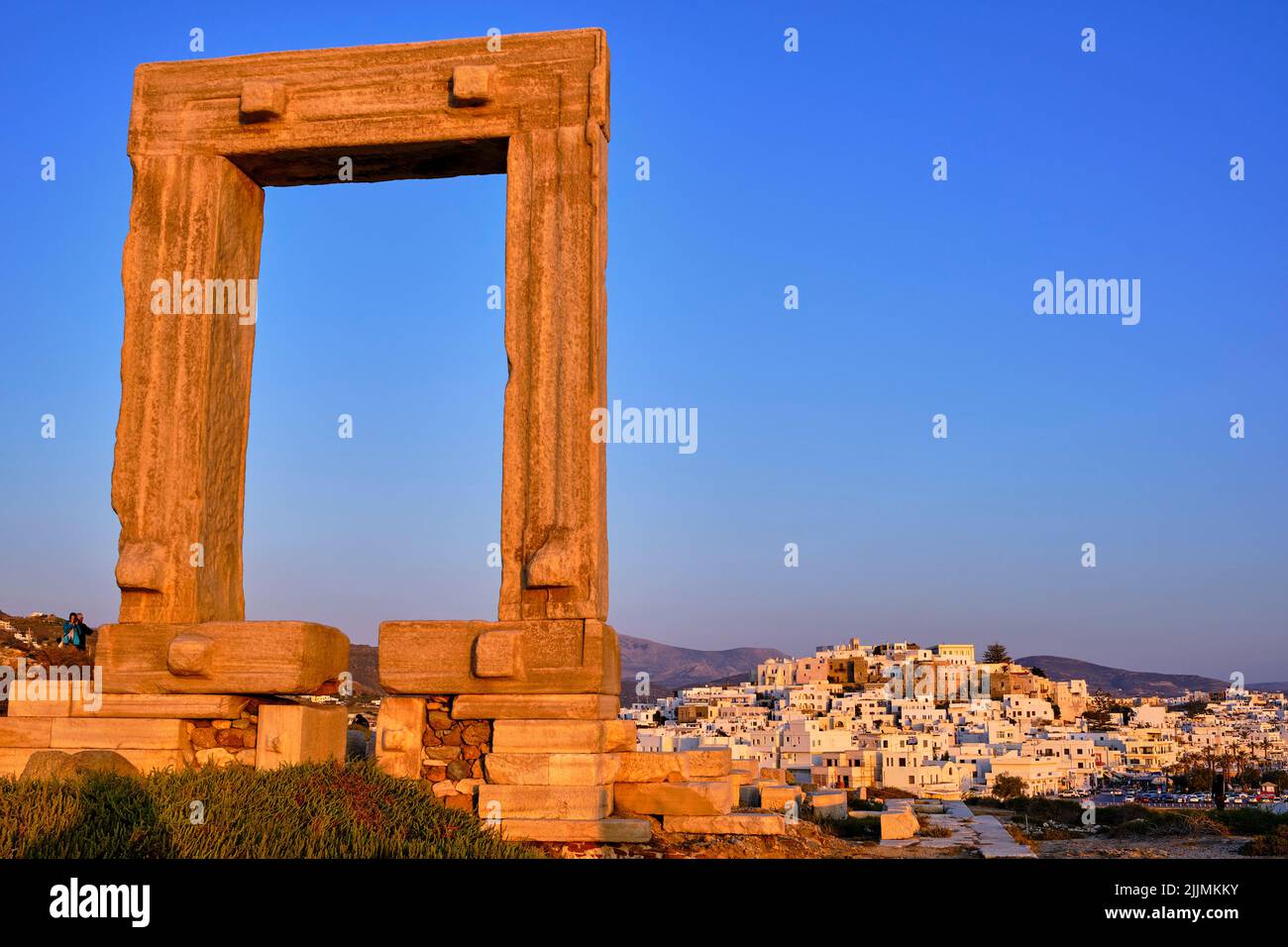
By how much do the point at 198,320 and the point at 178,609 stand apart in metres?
2.30

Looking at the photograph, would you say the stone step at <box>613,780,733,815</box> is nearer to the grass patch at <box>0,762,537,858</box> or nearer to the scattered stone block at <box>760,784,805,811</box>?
the grass patch at <box>0,762,537,858</box>

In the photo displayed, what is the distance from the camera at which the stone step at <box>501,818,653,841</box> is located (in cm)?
859

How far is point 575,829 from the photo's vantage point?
8609mm

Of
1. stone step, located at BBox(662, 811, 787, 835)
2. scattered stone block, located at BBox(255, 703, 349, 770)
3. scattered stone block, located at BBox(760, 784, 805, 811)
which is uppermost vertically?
scattered stone block, located at BBox(255, 703, 349, 770)

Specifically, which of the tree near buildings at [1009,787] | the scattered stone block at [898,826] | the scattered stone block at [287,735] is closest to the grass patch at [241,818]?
the scattered stone block at [287,735]

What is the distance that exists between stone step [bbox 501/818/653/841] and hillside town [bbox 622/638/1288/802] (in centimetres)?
483

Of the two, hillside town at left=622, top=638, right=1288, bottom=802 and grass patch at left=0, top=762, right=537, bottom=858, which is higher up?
grass patch at left=0, top=762, right=537, bottom=858

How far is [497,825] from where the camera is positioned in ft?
28.5

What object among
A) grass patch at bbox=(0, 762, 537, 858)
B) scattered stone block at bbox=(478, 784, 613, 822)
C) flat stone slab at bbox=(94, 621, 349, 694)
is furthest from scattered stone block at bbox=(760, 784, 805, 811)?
flat stone slab at bbox=(94, 621, 349, 694)

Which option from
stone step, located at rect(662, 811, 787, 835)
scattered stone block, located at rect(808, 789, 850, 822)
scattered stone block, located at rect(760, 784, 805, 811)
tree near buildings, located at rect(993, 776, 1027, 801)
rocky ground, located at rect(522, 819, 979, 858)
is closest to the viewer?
rocky ground, located at rect(522, 819, 979, 858)

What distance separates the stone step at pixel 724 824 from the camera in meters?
9.11
